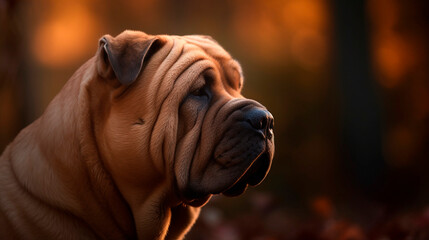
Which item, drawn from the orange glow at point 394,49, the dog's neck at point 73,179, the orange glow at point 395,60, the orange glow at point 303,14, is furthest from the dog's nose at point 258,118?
the orange glow at point 303,14

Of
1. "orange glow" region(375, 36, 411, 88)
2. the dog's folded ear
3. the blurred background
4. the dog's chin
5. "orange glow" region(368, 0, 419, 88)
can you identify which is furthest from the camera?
"orange glow" region(375, 36, 411, 88)

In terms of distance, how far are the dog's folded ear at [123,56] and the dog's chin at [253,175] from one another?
0.74 m

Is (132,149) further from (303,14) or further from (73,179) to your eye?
(303,14)

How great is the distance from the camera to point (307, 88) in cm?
951

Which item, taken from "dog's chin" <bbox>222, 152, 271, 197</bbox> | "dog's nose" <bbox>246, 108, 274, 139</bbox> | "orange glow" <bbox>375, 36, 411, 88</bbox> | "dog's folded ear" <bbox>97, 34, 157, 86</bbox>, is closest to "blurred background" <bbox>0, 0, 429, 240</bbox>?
"orange glow" <bbox>375, 36, 411, 88</bbox>

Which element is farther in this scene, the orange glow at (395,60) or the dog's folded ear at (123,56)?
the orange glow at (395,60)

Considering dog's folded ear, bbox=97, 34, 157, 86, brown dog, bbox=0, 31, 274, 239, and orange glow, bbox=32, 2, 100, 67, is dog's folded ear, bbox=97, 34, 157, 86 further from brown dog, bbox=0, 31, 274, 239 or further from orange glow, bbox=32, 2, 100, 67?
orange glow, bbox=32, 2, 100, 67

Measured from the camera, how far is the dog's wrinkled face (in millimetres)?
2500

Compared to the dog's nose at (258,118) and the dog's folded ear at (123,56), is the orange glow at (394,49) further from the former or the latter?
the dog's folded ear at (123,56)

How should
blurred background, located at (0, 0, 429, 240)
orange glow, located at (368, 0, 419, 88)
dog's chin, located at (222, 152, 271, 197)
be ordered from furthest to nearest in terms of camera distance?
orange glow, located at (368, 0, 419, 88), blurred background, located at (0, 0, 429, 240), dog's chin, located at (222, 152, 271, 197)

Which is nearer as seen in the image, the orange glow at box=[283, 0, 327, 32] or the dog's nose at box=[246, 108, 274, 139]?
the dog's nose at box=[246, 108, 274, 139]

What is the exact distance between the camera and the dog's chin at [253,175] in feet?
8.63

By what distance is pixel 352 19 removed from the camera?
601cm

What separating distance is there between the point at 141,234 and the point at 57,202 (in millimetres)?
443
